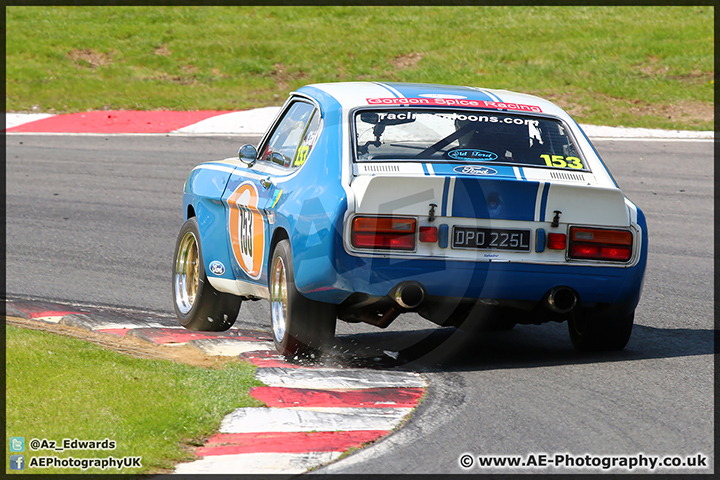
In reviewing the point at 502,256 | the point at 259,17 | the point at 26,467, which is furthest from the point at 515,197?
the point at 259,17

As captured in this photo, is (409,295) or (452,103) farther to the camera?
(452,103)

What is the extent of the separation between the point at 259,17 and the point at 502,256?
26794mm

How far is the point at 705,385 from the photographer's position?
546 cm

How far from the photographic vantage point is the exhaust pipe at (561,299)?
18.7 feet

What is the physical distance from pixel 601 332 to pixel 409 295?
145cm

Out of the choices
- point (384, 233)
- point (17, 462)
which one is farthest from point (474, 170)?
point (17, 462)

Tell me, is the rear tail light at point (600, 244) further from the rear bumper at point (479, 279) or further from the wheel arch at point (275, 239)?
the wheel arch at point (275, 239)

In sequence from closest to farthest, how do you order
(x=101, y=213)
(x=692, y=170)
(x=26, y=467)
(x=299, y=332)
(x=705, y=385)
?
1. (x=26, y=467)
2. (x=705, y=385)
3. (x=299, y=332)
4. (x=101, y=213)
5. (x=692, y=170)

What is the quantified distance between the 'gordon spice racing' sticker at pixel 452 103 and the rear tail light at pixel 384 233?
3.38ft

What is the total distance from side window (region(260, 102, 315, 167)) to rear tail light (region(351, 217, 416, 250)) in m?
1.13

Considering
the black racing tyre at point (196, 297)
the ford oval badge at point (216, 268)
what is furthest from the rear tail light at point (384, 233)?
the black racing tyre at point (196, 297)

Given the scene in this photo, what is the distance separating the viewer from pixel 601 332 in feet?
20.6

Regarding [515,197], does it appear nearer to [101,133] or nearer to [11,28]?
[101,133]

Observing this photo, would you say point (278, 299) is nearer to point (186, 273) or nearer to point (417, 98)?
point (417, 98)
